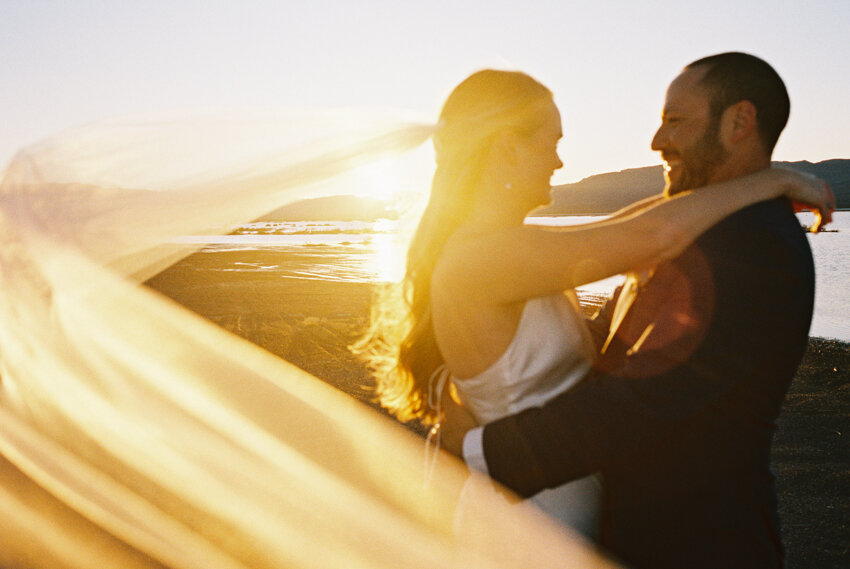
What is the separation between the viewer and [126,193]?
9.57ft

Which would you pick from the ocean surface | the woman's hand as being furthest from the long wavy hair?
the ocean surface

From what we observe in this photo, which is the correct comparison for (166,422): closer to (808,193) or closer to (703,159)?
(703,159)

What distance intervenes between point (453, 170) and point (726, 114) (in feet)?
3.11

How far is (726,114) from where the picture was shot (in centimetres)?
189

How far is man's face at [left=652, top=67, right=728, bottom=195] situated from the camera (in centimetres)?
191

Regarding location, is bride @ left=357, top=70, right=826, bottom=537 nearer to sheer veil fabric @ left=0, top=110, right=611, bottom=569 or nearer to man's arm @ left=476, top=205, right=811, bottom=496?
man's arm @ left=476, top=205, right=811, bottom=496

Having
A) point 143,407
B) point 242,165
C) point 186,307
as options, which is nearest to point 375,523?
point 143,407

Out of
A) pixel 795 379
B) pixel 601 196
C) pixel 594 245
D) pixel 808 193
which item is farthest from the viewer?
pixel 601 196

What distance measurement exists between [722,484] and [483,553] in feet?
2.76

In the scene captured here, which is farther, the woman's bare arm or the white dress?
the white dress

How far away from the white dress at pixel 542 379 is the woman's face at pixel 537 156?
0.39 metres

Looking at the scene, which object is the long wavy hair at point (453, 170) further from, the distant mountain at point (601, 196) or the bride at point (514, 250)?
the distant mountain at point (601, 196)

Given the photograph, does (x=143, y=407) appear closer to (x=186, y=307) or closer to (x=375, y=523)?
(x=375, y=523)

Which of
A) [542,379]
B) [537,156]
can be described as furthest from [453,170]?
[542,379]
